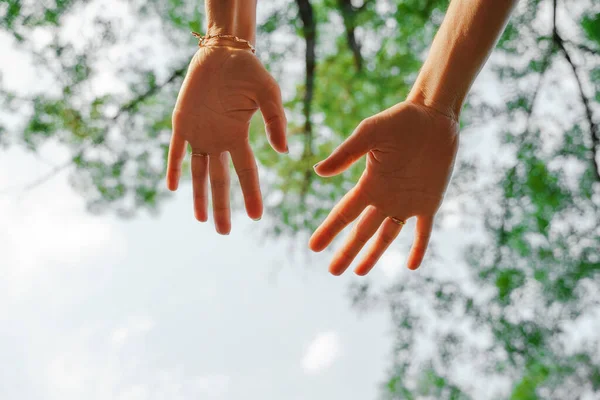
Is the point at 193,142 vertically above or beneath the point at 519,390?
above

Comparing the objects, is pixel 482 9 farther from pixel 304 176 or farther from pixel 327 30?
pixel 304 176

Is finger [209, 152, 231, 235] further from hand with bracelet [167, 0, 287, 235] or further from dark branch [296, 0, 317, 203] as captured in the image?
dark branch [296, 0, 317, 203]

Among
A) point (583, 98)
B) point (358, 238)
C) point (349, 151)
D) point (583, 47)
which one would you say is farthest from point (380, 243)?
point (583, 47)

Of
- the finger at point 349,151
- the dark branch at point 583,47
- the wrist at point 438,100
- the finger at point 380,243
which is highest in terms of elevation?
the dark branch at point 583,47

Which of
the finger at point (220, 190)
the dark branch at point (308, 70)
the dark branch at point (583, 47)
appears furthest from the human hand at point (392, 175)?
the dark branch at point (308, 70)

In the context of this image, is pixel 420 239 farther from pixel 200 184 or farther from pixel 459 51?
pixel 200 184

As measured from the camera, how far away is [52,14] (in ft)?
8.93

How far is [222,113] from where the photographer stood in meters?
1.30

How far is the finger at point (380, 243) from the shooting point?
4.33ft

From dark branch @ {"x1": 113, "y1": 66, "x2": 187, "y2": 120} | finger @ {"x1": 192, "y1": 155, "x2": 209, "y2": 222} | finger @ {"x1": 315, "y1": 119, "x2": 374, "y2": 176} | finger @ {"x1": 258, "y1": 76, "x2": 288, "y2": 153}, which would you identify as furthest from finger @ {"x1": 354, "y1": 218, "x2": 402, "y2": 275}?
dark branch @ {"x1": 113, "y1": 66, "x2": 187, "y2": 120}

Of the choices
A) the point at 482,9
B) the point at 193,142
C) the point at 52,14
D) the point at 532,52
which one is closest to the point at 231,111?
the point at 193,142

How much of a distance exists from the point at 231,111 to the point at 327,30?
8.09ft

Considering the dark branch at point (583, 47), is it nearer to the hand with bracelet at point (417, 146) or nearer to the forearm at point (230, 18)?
the hand with bracelet at point (417, 146)

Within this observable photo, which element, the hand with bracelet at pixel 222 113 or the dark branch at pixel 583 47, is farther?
the dark branch at pixel 583 47
